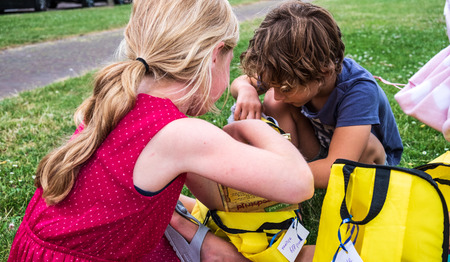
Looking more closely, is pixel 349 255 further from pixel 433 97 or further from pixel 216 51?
pixel 216 51

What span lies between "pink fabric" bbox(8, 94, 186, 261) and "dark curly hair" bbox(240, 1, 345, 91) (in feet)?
2.27

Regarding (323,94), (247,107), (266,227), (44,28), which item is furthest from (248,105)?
(44,28)

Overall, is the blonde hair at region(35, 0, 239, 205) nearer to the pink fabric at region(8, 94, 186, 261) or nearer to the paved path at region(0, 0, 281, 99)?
the pink fabric at region(8, 94, 186, 261)

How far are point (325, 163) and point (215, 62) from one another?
2.45ft

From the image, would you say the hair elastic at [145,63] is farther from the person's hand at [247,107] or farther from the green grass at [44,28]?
the green grass at [44,28]

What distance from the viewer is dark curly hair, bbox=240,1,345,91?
1865mm

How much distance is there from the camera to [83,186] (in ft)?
4.43

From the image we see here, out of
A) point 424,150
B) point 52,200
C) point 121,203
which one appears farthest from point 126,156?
point 424,150

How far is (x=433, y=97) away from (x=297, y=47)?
58 cm

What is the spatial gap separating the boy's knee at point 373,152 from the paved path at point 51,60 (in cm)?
263

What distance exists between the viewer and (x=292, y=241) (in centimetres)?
176

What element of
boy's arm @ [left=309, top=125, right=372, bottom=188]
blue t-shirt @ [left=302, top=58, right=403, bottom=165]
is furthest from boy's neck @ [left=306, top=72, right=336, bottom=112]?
boy's arm @ [left=309, top=125, right=372, bottom=188]

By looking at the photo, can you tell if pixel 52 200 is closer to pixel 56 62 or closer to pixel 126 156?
pixel 126 156

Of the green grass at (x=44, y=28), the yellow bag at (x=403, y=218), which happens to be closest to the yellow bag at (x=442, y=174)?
the yellow bag at (x=403, y=218)
